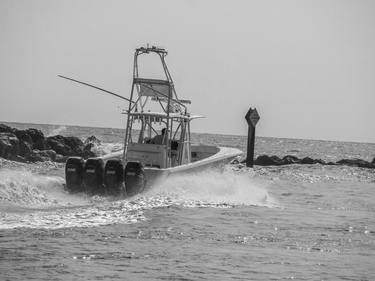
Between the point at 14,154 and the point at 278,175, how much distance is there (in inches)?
462

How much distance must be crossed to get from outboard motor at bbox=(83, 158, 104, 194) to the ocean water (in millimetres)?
247

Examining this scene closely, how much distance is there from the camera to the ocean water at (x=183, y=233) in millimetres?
11227

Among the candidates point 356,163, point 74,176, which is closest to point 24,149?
point 74,176

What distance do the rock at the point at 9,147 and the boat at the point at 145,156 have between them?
12.7 meters

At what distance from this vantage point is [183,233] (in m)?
14.5

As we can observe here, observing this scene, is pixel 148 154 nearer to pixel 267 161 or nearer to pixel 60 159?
pixel 60 159

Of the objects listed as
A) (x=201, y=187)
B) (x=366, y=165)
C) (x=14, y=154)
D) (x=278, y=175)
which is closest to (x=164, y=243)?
(x=201, y=187)

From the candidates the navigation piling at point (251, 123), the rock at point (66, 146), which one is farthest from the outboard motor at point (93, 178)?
the rock at point (66, 146)

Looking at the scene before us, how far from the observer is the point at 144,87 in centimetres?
2192

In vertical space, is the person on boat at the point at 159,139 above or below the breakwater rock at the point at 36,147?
above

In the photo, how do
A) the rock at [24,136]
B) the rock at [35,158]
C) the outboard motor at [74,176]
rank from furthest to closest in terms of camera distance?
1. the rock at [24,136]
2. the rock at [35,158]
3. the outboard motor at [74,176]

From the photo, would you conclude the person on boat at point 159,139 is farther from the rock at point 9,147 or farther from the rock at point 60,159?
the rock at point 60,159

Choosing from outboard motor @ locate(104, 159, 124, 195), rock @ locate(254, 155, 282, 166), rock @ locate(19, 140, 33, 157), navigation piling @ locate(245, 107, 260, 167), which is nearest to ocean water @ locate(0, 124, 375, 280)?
outboard motor @ locate(104, 159, 124, 195)

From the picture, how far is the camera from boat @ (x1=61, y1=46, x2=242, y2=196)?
1878cm
